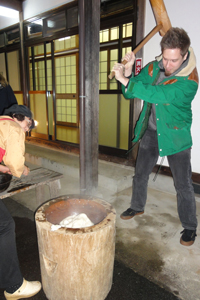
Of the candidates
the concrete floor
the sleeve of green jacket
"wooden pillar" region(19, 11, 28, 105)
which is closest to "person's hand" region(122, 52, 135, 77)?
the sleeve of green jacket

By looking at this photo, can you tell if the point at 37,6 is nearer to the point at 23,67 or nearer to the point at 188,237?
the point at 23,67

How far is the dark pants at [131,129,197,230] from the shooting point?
275 centimetres

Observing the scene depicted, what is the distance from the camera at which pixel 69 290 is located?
192 centimetres

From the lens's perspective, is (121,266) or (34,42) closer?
(121,266)

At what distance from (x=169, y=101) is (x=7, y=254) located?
2.22 m

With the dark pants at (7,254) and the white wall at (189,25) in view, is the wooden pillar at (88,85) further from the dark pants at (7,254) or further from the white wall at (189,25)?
the dark pants at (7,254)

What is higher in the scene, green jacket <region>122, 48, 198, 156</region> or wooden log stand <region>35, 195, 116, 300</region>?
green jacket <region>122, 48, 198, 156</region>

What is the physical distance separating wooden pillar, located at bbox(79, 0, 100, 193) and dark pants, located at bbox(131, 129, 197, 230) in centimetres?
93

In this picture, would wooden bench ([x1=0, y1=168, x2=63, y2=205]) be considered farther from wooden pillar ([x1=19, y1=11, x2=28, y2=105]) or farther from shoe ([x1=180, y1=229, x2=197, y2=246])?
wooden pillar ([x1=19, y1=11, x2=28, y2=105])

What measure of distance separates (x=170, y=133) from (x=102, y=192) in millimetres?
2175

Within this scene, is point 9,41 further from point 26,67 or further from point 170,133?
point 170,133

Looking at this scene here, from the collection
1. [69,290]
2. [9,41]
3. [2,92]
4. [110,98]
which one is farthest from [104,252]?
[9,41]

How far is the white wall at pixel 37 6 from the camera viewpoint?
5.96 metres

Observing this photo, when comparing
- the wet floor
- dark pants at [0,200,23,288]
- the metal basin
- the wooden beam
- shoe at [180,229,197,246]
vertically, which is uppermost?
the wooden beam
